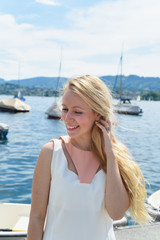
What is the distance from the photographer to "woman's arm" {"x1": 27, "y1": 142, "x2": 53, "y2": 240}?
168cm


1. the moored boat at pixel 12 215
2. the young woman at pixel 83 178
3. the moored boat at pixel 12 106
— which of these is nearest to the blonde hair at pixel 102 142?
the young woman at pixel 83 178

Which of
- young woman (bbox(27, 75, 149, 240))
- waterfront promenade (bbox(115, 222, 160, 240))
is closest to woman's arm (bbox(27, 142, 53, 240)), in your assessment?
young woman (bbox(27, 75, 149, 240))

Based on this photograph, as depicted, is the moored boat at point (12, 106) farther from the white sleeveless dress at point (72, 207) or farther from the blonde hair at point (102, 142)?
the white sleeveless dress at point (72, 207)

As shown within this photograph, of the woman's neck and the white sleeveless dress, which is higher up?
the woman's neck

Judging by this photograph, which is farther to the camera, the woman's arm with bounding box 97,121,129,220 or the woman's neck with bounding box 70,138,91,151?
the woman's neck with bounding box 70,138,91,151

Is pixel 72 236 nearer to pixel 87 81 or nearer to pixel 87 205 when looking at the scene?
pixel 87 205

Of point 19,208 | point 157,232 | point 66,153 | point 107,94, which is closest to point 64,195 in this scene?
point 66,153

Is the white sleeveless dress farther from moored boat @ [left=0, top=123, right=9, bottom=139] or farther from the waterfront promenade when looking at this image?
moored boat @ [left=0, top=123, right=9, bottom=139]

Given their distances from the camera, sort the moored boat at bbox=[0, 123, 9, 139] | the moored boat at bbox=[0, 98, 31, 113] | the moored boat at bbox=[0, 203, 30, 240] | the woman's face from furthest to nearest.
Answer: the moored boat at bbox=[0, 98, 31, 113], the moored boat at bbox=[0, 123, 9, 139], the moored boat at bbox=[0, 203, 30, 240], the woman's face

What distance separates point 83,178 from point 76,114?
38cm

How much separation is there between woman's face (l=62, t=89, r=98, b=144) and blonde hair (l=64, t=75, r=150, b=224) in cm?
3

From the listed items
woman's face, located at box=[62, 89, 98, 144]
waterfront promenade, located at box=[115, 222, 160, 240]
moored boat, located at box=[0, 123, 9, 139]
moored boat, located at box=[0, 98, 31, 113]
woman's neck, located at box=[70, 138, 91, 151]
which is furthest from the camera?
moored boat, located at box=[0, 98, 31, 113]

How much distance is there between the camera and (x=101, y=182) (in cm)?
171

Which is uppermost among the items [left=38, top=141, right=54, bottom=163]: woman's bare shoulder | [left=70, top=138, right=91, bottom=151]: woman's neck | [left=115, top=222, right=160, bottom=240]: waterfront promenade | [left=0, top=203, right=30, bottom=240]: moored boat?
[left=70, top=138, right=91, bottom=151]: woman's neck
